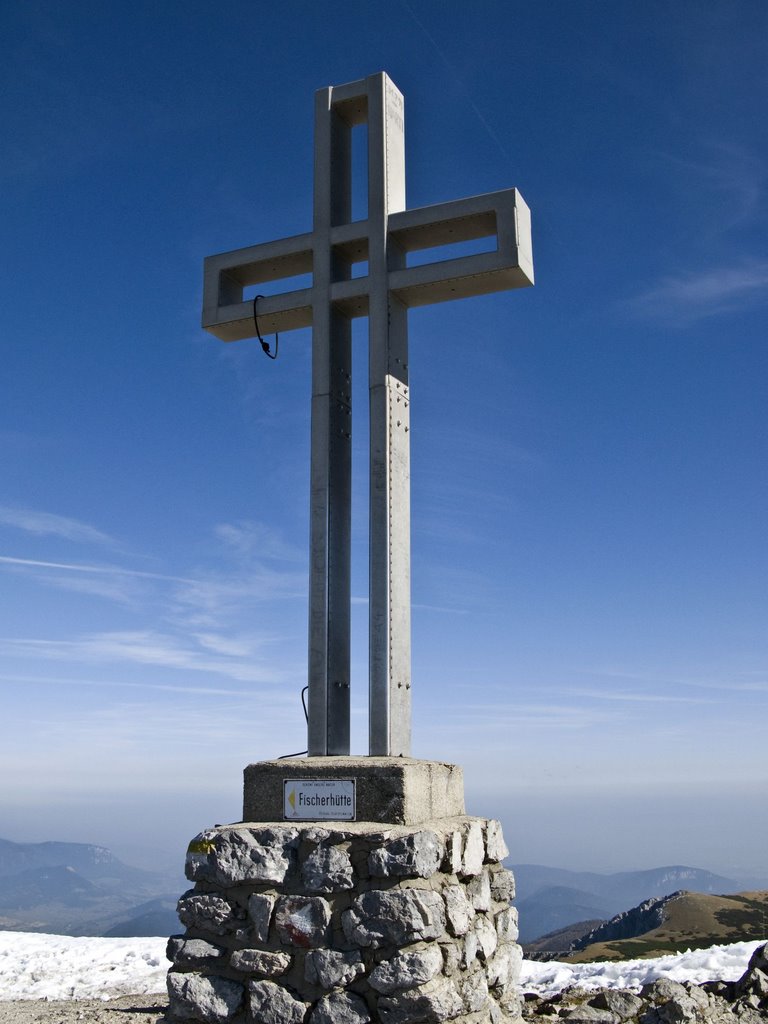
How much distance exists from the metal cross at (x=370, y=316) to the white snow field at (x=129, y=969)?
373cm

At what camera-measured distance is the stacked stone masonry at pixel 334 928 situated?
16.5 feet

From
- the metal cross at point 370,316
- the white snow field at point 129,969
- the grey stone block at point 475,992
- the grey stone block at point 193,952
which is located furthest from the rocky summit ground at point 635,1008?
the metal cross at point 370,316

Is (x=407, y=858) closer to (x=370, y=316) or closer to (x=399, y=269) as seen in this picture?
(x=370, y=316)

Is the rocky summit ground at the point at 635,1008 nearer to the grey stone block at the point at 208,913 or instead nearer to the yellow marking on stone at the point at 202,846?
the grey stone block at the point at 208,913

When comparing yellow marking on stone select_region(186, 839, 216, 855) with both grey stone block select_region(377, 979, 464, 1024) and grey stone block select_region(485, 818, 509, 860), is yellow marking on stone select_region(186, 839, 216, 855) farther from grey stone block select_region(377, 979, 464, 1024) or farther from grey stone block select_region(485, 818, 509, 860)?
grey stone block select_region(485, 818, 509, 860)

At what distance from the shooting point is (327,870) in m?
5.25

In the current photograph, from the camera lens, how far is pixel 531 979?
335 inches

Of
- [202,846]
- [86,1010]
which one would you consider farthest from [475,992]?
[86,1010]

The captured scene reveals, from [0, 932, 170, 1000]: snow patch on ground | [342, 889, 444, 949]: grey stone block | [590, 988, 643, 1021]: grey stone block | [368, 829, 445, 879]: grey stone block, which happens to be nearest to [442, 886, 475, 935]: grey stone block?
[342, 889, 444, 949]: grey stone block

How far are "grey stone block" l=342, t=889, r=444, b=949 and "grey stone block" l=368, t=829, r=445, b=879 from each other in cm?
9

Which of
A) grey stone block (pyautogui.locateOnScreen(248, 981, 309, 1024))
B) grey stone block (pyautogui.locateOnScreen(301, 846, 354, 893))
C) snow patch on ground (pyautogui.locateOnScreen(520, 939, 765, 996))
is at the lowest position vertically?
snow patch on ground (pyautogui.locateOnScreen(520, 939, 765, 996))

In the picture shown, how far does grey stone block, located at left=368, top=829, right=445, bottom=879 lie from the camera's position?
5.09 metres

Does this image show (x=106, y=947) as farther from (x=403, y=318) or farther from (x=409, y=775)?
(x=403, y=318)

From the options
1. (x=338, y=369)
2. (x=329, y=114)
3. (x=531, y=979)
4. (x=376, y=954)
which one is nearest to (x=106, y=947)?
(x=531, y=979)
